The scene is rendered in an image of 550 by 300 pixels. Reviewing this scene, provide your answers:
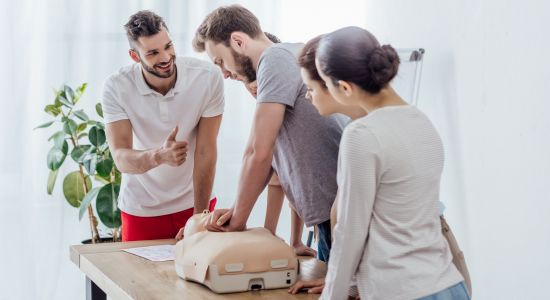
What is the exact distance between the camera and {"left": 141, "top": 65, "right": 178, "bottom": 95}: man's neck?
2.68m

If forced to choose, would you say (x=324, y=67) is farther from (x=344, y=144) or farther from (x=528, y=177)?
(x=528, y=177)

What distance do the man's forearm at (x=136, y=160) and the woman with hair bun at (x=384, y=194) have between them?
3.68 feet

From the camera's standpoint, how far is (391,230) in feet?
4.57

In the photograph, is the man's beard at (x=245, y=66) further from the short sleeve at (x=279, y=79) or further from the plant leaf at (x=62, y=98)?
the plant leaf at (x=62, y=98)

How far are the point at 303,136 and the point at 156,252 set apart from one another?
68 cm

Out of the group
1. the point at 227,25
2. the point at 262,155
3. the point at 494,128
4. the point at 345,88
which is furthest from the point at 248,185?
the point at 494,128

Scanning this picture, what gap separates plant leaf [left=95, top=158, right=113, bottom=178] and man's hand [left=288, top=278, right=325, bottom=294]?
1.80 meters

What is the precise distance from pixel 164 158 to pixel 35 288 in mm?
1786

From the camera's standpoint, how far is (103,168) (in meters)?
3.39

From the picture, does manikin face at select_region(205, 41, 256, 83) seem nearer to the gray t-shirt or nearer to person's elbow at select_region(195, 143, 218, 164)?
the gray t-shirt

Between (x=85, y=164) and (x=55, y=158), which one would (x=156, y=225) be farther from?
(x=55, y=158)

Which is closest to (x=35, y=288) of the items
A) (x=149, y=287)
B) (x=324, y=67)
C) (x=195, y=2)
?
(x=195, y=2)

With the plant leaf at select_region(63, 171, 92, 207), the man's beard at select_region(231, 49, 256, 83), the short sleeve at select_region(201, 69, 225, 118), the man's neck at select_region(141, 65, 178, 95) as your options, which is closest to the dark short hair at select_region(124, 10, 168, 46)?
the man's neck at select_region(141, 65, 178, 95)

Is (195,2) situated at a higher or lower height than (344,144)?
higher
